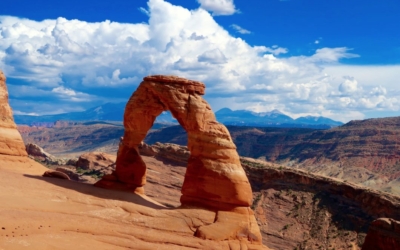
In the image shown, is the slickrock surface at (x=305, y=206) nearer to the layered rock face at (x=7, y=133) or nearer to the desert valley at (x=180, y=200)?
the desert valley at (x=180, y=200)

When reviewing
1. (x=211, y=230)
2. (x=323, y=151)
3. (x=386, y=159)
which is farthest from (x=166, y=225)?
(x=323, y=151)

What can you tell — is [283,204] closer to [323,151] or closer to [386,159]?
[386,159]

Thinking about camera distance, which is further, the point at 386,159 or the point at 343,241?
the point at 386,159

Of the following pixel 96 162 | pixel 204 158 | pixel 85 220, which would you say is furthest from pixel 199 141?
pixel 96 162

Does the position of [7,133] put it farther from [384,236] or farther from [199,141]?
[384,236]

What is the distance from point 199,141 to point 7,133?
12.5m

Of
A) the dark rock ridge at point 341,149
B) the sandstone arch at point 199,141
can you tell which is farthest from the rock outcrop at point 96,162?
the dark rock ridge at point 341,149

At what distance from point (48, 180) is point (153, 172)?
28.4 m

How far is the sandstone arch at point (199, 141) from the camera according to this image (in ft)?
69.0

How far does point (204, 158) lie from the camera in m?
21.7

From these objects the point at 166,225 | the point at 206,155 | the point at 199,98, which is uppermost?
the point at 199,98

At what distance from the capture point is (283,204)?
45125 mm

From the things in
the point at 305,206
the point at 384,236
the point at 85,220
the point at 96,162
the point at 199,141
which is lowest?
the point at 305,206

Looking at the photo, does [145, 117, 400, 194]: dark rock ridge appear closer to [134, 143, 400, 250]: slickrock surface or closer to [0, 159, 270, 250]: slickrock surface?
[134, 143, 400, 250]: slickrock surface
